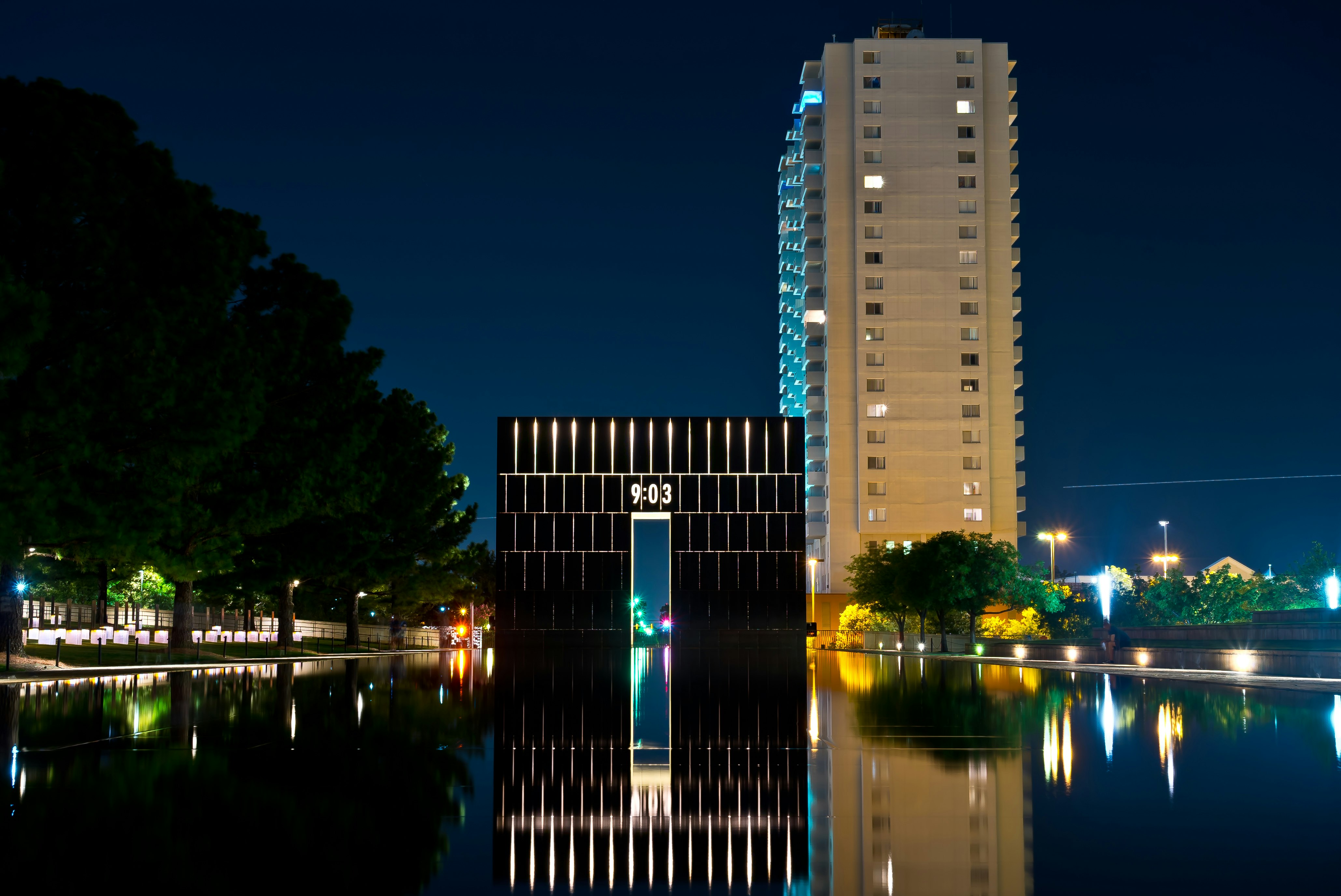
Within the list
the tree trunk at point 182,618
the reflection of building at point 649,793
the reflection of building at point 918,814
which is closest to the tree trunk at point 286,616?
the tree trunk at point 182,618

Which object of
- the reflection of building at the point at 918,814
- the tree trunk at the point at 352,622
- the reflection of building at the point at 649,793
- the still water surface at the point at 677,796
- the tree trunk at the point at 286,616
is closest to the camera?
the reflection of building at the point at 918,814

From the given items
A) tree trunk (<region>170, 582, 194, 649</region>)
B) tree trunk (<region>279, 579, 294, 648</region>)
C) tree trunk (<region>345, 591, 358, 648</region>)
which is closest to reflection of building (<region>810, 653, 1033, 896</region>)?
tree trunk (<region>170, 582, 194, 649</region>)

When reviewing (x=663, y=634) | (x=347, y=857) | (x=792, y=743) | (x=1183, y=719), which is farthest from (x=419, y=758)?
(x=663, y=634)

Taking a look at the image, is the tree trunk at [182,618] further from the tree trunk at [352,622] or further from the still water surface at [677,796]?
the tree trunk at [352,622]

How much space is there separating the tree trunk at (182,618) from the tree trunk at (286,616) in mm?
12372

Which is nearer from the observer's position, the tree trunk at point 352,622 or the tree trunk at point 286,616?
the tree trunk at point 286,616

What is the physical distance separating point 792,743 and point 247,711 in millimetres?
9770

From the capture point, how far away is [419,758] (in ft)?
46.6

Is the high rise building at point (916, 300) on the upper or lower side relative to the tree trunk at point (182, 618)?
upper

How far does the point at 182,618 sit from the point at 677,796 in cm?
3745

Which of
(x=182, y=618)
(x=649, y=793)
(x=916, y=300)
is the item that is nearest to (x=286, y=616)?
(x=182, y=618)

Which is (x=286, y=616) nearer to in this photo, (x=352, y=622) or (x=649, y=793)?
(x=352, y=622)

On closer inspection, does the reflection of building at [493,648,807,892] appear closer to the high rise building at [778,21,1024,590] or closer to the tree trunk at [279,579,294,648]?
the tree trunk at [279,579,294,648]

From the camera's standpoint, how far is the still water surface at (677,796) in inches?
321
